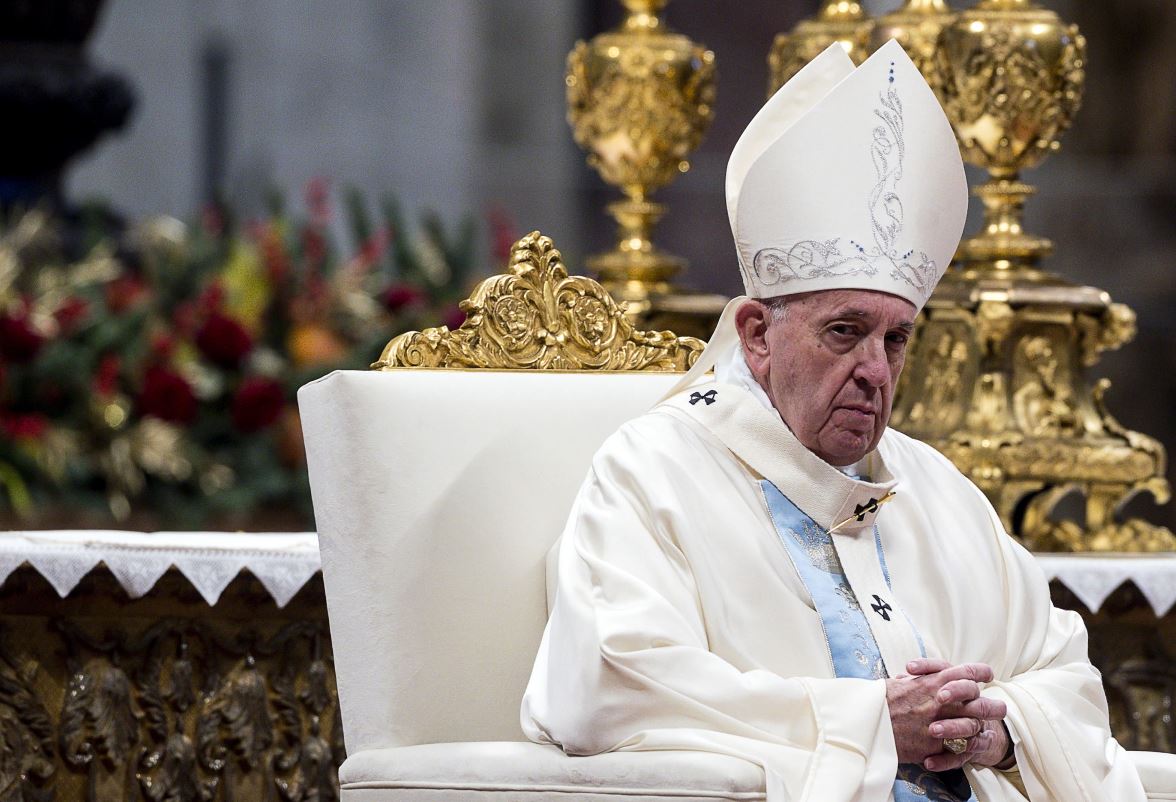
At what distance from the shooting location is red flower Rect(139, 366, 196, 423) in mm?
5723

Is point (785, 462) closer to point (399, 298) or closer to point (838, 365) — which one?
point (838, 365)

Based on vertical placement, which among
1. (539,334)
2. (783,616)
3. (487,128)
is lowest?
(487,128)

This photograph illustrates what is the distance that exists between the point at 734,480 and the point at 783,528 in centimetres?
11

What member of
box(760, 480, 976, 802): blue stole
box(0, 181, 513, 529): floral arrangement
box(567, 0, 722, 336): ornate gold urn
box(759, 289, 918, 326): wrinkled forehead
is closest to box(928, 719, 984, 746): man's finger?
box(760, 480, 976, 802): blue stole

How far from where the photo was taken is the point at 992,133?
5059 millimetres

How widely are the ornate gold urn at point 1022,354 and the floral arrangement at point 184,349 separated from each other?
1736 millimetres

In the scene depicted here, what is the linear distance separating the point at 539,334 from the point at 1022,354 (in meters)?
1.69

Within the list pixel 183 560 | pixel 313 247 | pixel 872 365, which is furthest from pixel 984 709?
pixel 313 247

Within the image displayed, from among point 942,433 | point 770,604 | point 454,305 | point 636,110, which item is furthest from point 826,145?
point 454,305

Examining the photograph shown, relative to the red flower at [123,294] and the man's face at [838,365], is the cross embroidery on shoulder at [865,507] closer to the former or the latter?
the man's face at [838,365]

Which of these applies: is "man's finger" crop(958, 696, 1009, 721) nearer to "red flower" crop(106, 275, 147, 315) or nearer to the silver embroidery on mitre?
the silver embroidery on mitre

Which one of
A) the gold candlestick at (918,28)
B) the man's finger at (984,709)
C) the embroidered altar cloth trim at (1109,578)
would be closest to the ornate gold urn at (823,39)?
the gold candlestick at (918,28)

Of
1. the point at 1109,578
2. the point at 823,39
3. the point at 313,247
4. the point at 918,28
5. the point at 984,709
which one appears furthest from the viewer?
the point at 313,247

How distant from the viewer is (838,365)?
3.27 meters
